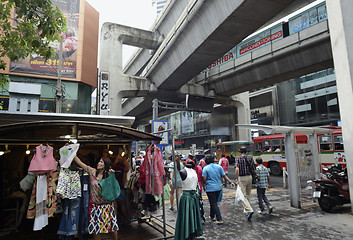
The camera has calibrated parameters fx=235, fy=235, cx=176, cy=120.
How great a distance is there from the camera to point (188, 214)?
5.00 meters

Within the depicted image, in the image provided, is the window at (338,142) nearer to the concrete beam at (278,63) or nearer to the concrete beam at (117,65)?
the concrete beam at (278,63)

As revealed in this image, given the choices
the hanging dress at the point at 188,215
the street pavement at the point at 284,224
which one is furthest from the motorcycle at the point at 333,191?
the hanging dress at the point at 188,215

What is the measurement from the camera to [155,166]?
236 inches

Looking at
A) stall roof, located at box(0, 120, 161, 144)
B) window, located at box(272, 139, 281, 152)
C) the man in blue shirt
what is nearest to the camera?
stall roof, located at box(0, 120, 161, 144)

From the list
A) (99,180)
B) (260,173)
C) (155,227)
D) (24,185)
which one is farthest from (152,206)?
(260,173)

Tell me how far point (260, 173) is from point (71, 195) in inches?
227

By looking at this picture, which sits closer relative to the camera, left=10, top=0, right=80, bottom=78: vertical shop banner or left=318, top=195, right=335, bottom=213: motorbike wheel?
left=318, top=195, right=335, bottom=213: motorbike wheel

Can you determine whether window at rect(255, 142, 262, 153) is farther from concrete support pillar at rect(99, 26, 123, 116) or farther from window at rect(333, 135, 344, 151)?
concrete support pillar at rect(99, 26, 123, 116)

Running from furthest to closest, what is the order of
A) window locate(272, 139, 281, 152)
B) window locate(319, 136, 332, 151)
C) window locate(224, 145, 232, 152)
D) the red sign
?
window locate(224, 145, 232, 152), window locate(272, 139, 281, 152), the red sign, window locate(319, 136, 332, 151)

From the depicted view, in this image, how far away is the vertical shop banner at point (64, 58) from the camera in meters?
17.4

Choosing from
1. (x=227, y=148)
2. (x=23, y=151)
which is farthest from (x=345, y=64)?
(x=227, y=148)

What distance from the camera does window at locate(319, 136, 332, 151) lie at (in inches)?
592

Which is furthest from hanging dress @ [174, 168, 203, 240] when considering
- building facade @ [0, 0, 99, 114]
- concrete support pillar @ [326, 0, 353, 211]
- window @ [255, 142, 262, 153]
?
window @ [255, 142, 262, 153]

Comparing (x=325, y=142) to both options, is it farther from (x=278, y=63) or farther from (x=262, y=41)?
(x=262, y=41)
